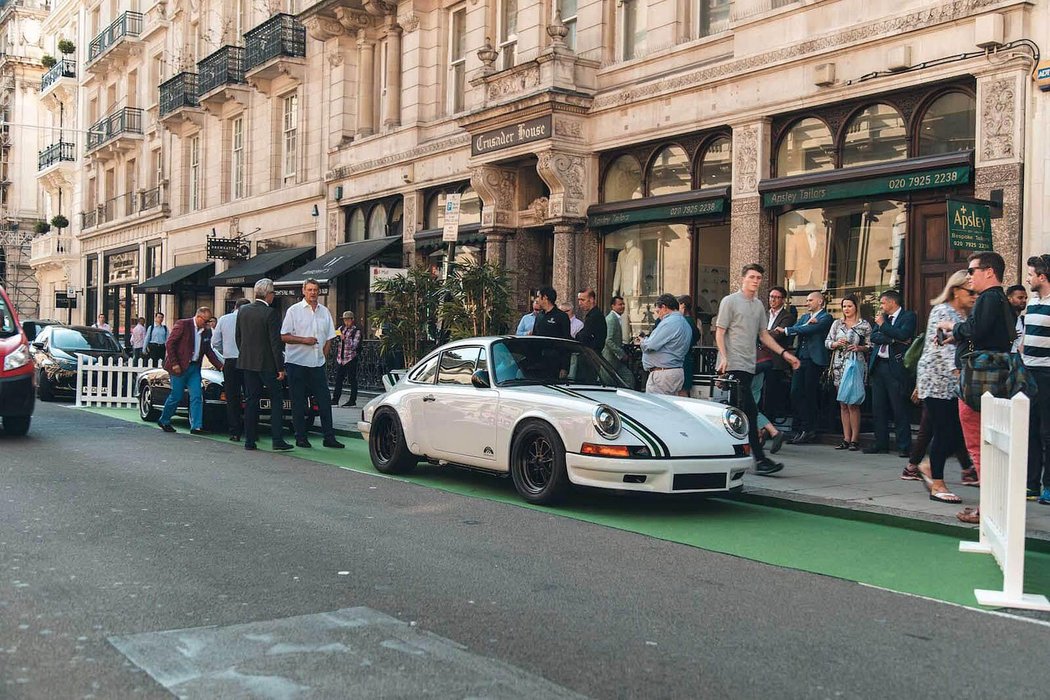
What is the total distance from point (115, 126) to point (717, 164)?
33309 millimetres

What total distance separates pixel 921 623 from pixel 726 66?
11.6m

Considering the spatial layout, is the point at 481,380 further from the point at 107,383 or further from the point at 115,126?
the point at 115,126

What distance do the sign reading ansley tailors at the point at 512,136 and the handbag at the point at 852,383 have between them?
7.46 meters

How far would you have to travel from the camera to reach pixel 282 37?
28.2 meters

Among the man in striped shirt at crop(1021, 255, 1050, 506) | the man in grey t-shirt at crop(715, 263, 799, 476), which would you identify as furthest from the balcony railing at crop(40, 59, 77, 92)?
the man in striped shirt at crop(1021, 255, 1050, 506)

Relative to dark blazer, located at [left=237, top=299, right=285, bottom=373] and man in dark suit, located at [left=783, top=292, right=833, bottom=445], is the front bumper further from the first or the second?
dark blazer, located at [left=237, top=299, right=285, bottom=373]

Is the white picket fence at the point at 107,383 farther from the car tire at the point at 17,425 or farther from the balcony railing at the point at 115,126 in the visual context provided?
the balcony railing at the point at 115,126

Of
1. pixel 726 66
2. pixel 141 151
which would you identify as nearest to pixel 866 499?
pixel 726 66

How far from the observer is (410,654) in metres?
4.34

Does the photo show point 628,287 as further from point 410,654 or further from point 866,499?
point 410,654

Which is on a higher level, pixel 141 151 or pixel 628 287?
Result: pixel 141 151

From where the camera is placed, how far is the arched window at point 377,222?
2484cm

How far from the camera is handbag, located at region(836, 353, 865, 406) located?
40.0 feet

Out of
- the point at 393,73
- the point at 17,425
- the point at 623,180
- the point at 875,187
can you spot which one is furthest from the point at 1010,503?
the point at 393,73
